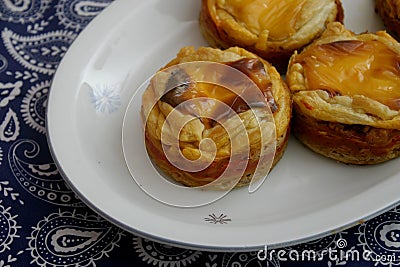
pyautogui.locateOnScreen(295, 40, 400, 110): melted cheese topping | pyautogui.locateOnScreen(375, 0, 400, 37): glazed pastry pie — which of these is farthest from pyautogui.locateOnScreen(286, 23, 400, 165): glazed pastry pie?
pyautogui.locateOnScreen(375, 0, 400, 37): glazed pastry pie

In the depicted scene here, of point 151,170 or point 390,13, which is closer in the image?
point 151,170

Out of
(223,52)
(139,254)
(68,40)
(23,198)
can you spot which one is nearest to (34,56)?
(68,40)

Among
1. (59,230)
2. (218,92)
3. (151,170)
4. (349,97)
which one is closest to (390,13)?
(349,97)

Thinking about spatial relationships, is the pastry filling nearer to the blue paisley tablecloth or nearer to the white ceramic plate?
the white ceramic plate

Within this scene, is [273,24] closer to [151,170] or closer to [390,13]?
[390,13]

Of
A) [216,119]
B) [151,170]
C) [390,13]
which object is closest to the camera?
[216,119]

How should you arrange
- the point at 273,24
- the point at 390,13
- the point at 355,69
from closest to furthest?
the point at 355,69
the point at 273,24
the point at 390,13

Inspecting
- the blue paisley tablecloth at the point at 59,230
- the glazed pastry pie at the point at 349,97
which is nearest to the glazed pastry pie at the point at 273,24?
the glazed pastry pie at the point at 349,97
